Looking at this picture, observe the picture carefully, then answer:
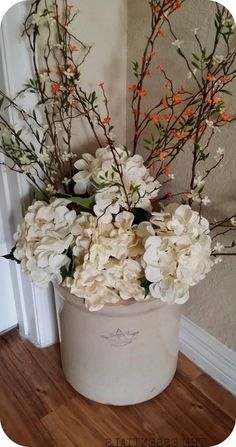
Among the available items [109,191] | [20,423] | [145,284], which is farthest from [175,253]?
[20,423]

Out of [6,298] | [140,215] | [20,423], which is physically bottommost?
[20,423]

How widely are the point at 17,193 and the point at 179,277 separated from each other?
550 millimetres

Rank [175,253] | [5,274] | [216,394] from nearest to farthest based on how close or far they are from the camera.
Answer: [175,253] < [216,394] < [5,274]

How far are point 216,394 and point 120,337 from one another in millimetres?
430

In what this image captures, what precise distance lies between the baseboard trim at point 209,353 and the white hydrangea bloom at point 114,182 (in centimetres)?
52

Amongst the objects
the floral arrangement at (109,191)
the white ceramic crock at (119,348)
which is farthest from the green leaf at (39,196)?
the white ceramic crock at (119,348)

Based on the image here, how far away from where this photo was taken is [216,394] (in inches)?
53.4

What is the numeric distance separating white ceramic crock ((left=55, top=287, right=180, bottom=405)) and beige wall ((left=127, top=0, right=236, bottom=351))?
0.14m

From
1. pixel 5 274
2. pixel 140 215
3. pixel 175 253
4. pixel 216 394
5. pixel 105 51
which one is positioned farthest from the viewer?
pixel 5 274

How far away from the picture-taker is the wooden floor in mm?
1231

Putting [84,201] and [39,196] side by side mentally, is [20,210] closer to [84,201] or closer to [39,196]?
[39,196]

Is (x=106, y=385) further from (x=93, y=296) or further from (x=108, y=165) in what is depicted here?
(x=108, y=165)

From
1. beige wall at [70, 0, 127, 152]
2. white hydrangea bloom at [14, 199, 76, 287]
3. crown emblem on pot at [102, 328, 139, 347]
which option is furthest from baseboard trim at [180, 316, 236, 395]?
beige wall at [70, 0, 127, 152]

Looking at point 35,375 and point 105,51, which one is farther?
point 35,375
